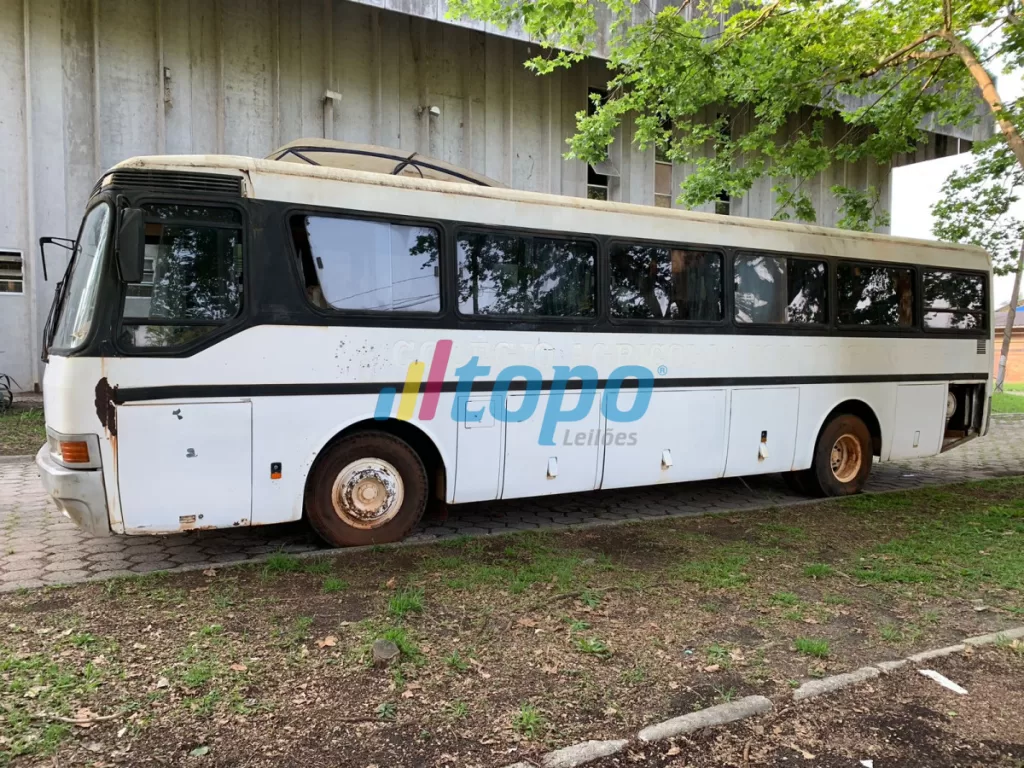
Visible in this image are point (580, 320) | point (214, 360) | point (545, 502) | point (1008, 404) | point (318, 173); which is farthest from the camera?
point (1008, 404)

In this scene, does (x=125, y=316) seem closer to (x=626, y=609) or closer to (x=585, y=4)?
(x=626, y=609)

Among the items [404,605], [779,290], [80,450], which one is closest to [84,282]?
[80,450]

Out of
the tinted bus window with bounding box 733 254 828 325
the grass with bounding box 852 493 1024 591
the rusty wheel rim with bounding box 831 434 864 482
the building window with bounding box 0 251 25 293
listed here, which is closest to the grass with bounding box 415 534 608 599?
the grass with bounding box 852 493 1024 591

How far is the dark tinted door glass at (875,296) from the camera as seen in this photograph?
7980 mm

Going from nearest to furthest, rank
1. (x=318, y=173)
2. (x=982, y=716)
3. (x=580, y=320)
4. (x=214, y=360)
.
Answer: (x=982, y=716) < (x=214, y=360) < (x=318, y=173) < (x=580, y=320)

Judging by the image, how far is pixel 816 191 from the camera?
836 inches

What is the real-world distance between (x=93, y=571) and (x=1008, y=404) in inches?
944

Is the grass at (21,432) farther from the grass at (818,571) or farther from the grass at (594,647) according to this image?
the grass at (818,571)

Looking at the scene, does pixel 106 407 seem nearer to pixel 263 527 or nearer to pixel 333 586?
pixel 333 586

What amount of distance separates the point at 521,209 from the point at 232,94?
9771 mm

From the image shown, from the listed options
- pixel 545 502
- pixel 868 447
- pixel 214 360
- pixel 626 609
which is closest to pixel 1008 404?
pixel 868 447

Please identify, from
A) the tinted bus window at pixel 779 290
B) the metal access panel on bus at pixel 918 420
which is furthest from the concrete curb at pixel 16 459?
the metal access panel on bus at pixel 918 420

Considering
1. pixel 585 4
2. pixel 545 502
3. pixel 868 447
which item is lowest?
pixel 545 502

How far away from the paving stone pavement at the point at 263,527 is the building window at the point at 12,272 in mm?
4675
